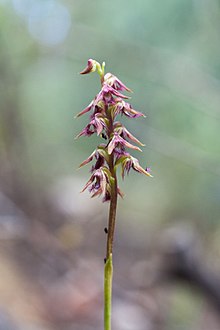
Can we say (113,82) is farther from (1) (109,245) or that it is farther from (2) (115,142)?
(1) (109,245)

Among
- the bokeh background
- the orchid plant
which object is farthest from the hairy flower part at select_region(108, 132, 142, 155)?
the bokeh background

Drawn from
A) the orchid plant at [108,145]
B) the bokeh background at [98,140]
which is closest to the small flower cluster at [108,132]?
the orchid plant at [108,145]

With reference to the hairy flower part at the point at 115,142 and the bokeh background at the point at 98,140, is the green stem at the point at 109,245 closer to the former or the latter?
the hairy flower part at the point at 115,142

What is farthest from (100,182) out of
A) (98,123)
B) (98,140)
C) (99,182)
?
(98,140)

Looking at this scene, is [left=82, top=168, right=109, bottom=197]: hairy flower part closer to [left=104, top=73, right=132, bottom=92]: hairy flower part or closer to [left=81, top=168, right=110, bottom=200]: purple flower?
[left=81, top=168, right=110, bottom=200]: purple flower

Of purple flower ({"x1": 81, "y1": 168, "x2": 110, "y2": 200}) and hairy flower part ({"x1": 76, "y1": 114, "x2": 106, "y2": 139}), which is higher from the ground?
hairy flower part ({"x1": 76, "y1": 114, "x2": 106, "y2": 139})

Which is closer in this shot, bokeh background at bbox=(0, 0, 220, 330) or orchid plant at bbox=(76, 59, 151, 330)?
orchid plant at bbox=(76, 59, 151, 330)
